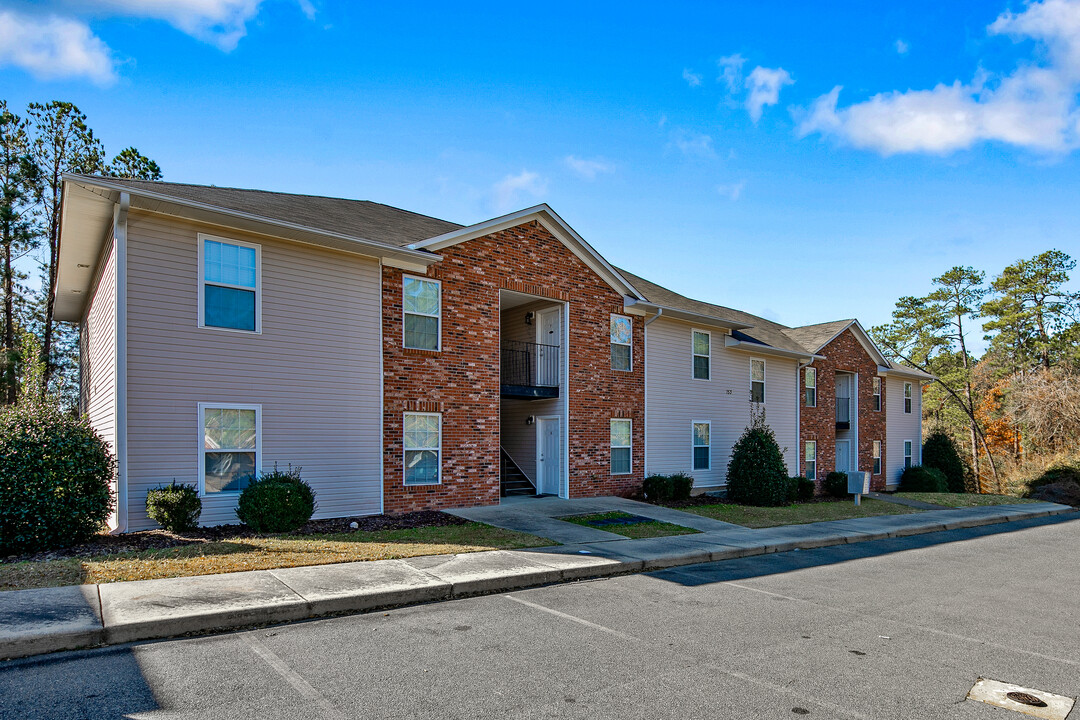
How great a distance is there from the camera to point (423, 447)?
14.4 m

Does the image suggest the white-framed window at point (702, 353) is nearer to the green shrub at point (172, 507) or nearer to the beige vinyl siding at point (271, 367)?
the beige vinyl siding at point (271, 367)

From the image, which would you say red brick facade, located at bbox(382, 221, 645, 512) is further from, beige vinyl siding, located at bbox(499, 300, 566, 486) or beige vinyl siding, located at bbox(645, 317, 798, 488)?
beige vinyl siding, located at bbox(645, 317, 798, 488)

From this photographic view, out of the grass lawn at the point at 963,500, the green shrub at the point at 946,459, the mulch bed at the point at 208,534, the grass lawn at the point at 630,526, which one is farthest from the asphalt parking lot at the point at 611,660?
the green shrub at the point at 946,459

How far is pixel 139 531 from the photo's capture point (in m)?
10.6

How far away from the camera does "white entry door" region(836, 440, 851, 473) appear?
94.1ft

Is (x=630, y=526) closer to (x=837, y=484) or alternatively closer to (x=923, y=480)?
(x=837, y=484)

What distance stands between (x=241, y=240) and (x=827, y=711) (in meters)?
11.3

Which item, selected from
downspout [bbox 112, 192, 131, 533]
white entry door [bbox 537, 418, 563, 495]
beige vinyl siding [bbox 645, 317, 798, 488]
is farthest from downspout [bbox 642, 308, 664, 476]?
downspout [bbox 112, 192, 131, 533]

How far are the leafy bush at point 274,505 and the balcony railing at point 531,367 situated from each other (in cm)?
675

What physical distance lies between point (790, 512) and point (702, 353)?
5.94 m

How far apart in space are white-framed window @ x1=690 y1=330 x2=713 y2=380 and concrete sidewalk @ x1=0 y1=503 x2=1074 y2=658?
9673 millimetres

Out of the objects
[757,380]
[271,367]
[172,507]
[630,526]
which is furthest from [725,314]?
[172,507]

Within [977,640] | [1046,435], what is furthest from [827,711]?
[1046,435]

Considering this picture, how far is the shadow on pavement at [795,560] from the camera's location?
9430 millimetres
